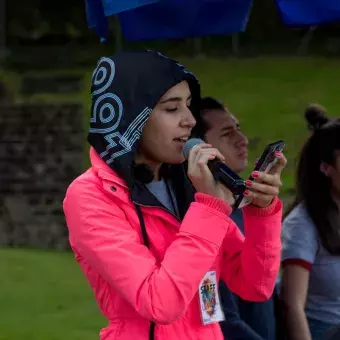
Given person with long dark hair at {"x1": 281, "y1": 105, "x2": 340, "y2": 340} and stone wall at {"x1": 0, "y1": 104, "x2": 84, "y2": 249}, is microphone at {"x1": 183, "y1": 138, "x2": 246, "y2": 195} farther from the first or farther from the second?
stone wall at {"x1": 0, "y1": 104, "x2": 84, "y2": 249}

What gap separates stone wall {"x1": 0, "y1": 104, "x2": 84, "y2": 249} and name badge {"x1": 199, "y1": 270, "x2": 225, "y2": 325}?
280 inches

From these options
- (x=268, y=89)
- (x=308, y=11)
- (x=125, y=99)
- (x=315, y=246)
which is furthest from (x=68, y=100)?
(x=125, y=99)

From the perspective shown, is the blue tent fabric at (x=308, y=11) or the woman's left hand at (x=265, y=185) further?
the blue tent fabric at (x=308, y=11)

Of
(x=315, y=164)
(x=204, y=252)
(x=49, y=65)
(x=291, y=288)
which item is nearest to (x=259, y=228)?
(x=204, y=252)

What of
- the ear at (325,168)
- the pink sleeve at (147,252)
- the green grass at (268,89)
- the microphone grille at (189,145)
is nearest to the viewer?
the pink sleeve at (147,252)

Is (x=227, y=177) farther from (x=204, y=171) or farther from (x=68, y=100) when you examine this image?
(x=68, y=100)

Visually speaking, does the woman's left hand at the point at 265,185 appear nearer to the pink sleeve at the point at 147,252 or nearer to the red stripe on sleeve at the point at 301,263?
the pink sleeve at the point at 147,252

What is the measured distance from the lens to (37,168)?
9.88m

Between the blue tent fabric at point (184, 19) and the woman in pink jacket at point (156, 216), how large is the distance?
934mm

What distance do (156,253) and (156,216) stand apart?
10 cm

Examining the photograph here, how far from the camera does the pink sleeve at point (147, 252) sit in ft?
7.61

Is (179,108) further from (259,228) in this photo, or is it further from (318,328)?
(318,328)

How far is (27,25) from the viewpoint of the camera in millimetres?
22828

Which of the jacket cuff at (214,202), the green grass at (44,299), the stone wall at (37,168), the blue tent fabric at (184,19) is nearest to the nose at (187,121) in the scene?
the jacket cuff at (214,202)
